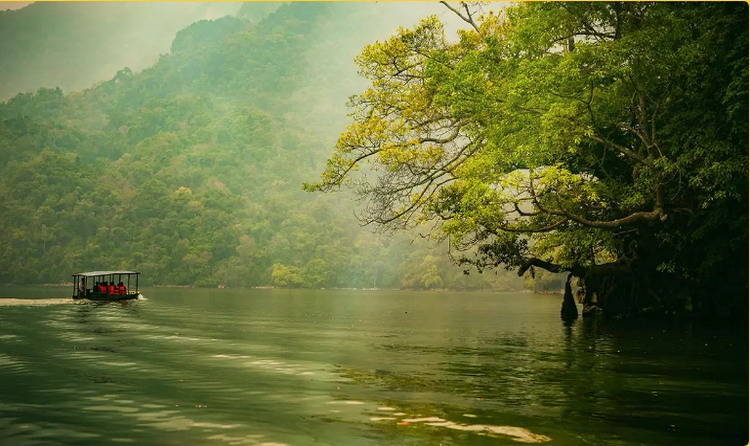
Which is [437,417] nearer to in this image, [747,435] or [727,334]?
[747,435]

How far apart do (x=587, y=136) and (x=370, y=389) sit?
66.8 feet

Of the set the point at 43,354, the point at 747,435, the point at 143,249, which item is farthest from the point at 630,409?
the point at 143,249

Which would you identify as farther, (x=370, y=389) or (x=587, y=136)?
(x=587, y=136)

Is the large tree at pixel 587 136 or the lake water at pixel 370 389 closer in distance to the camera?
the lake water at pixel 370 389

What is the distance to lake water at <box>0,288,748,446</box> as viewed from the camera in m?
14.4

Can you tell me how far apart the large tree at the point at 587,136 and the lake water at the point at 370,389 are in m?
5.82

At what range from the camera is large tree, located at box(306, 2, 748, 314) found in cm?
3023

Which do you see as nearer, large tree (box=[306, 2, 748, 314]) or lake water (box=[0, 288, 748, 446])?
lake water (box=[0, 288, 748, 446])

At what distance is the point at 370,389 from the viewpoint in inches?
784

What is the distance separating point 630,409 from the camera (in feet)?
56.5

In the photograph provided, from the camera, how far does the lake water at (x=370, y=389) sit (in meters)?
14.4

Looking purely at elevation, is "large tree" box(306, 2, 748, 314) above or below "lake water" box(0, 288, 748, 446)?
above

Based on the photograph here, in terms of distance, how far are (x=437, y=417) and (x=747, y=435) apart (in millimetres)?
5862

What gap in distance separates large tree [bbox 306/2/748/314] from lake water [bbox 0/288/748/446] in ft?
19.1
